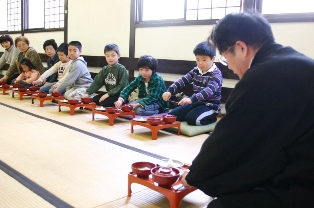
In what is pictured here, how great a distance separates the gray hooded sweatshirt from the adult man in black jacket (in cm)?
378

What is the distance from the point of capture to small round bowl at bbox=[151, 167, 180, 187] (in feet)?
4.97

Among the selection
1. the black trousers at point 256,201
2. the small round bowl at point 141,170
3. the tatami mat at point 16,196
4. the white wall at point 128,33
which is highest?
the white wall at point 128,33

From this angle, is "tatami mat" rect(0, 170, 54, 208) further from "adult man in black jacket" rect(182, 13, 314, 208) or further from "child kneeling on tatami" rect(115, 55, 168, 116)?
"child kneeling on tatami" rect(115, 55, 168, 116)

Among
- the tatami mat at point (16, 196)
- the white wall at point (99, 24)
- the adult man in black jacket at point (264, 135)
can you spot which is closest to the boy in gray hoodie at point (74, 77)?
the white wall at point (99, 24)

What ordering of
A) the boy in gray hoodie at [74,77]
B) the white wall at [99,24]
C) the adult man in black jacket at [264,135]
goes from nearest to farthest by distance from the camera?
the adult man in black jacket at [264,135] → the boy in gray hoodie at [74,77] → the white wall at [99,24]

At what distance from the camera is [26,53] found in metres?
5.89

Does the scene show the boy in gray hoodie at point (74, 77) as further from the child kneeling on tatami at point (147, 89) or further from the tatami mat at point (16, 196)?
the tatami mat at point (16, 196)

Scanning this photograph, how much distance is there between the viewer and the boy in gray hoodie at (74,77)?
462 centimetres

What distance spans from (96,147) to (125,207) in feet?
3.68

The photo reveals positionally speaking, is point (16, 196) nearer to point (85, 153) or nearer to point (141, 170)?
point (141, 170)

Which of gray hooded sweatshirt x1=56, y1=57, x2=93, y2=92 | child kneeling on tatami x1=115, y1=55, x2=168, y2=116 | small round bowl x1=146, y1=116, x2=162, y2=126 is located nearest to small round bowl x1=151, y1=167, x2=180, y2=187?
small round bowl x1=146, y1=116, x2=162, y2=126

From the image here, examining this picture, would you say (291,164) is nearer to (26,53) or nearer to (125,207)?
(125,207)

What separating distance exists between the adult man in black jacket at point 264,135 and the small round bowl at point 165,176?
35 centimetres

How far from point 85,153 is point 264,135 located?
64.2 inches
